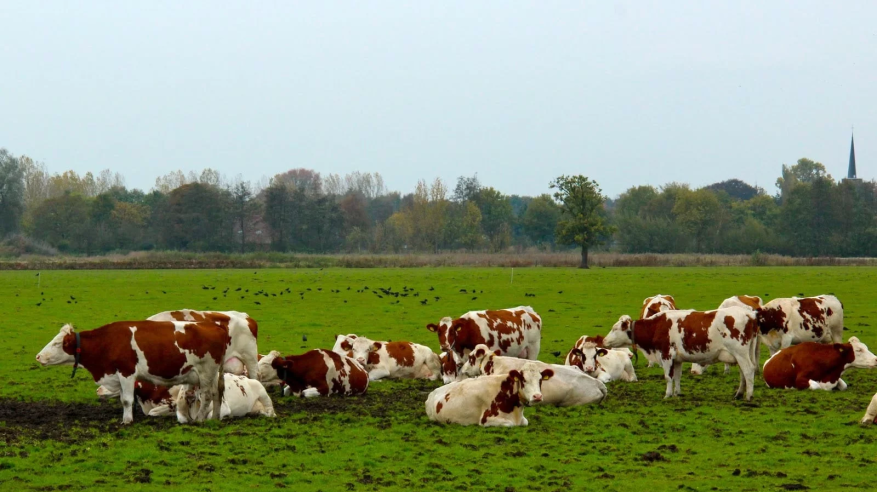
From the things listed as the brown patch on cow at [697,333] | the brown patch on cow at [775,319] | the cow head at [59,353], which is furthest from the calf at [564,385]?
the cow head at [59,353]

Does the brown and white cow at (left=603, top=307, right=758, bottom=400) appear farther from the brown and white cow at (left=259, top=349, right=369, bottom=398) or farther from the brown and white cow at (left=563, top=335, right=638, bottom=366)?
Answer: the brown and white cow at (left=259, top=349, right=369, bottom=398)

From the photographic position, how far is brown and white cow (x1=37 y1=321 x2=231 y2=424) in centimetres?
1270

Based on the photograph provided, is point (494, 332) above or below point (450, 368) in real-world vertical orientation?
above

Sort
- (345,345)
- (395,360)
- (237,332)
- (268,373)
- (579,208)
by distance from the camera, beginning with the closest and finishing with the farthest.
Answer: (237,332) → (268,373) → (395,360) → (345,345) → (579,208)

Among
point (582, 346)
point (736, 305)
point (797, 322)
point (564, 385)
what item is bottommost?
point (564, 385)

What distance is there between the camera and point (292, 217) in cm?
12200

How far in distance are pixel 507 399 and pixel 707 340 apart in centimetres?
410

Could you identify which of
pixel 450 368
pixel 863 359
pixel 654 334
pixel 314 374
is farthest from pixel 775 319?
pixel 314 374

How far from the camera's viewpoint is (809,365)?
51.3 feet

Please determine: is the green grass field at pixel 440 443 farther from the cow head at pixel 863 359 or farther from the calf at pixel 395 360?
the calf at pixel 395 360

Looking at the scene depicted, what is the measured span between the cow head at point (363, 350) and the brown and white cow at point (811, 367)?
7.22m

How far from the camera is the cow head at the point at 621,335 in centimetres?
1751

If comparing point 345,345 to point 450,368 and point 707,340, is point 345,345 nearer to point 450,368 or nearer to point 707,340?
point 450,368

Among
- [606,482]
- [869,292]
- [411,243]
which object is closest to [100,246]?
[411,243]
